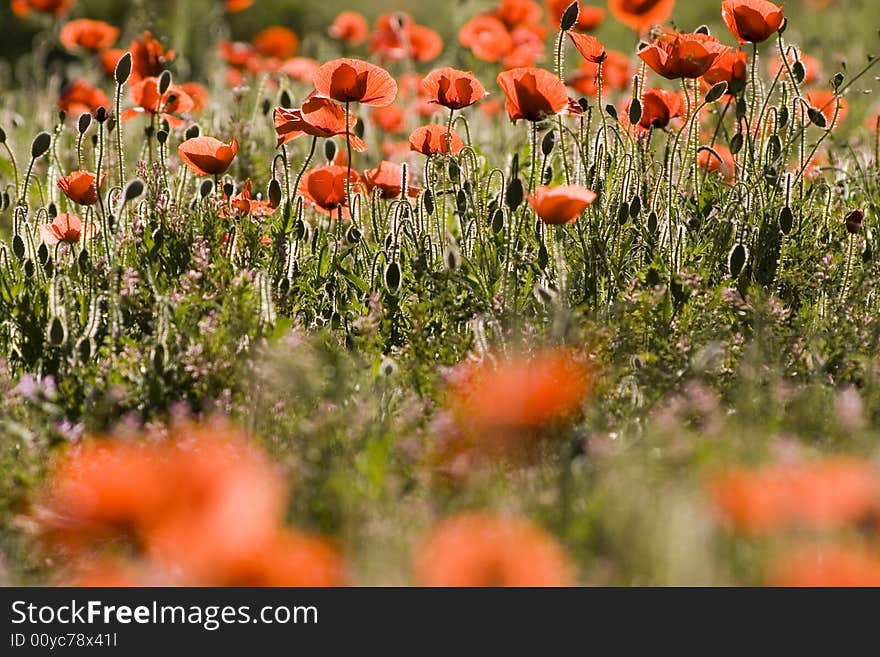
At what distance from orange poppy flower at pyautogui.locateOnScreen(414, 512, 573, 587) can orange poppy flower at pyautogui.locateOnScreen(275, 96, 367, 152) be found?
1.46m

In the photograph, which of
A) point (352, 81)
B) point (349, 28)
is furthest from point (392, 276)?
point (349, 28)

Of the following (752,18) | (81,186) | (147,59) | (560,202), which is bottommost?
(560,202)

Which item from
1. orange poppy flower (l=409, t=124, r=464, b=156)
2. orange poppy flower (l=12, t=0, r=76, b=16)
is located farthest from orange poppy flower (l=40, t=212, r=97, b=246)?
orange poppy flower (l=12, t=0, r=76, b=16)

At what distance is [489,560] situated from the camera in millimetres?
1323

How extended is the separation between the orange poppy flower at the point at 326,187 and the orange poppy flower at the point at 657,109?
755mm

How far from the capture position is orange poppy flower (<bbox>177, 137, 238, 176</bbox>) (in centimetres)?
268

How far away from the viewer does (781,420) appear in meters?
1.94

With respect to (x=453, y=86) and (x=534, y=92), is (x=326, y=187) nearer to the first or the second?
(x=453, y=86)

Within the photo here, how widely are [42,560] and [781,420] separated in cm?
119

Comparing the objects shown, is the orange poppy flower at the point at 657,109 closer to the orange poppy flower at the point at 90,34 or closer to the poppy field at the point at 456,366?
the poppy field at the point at 456,366

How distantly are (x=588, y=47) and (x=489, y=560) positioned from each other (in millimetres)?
1742

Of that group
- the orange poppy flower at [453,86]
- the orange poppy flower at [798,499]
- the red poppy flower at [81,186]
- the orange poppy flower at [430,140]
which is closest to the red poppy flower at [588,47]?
the orange poppy flower at [453,86]
